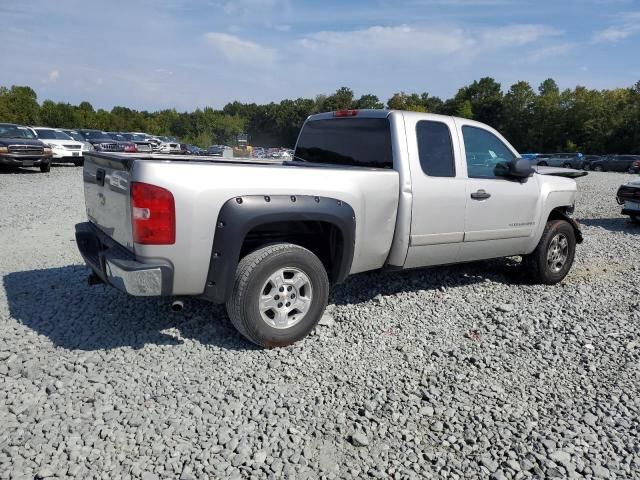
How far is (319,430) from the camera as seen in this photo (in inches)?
112

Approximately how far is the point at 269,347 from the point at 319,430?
1033 mm

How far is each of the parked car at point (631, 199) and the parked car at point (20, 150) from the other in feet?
55.7

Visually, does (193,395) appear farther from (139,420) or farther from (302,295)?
(302,295)

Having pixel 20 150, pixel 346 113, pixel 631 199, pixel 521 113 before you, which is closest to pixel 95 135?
pixel 20 150

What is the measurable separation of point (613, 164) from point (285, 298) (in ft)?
141

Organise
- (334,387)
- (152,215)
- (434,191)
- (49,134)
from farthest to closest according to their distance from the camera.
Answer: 1. (49,134)
2. (434,191)
3. (334,387)
4. (152,215)

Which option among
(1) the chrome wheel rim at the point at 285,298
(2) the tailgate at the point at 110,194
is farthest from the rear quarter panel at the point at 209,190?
(1) the chrome wheel rim at the point at 285,298

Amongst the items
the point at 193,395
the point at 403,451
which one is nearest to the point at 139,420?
the point at 193,395

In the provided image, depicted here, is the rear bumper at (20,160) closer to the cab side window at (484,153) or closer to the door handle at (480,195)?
the cab side window at (484,153)

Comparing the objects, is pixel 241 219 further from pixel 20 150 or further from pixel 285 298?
pixel 20 150

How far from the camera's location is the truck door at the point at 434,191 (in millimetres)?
4410

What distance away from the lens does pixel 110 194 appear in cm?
366

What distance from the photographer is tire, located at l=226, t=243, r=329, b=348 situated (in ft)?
11.7

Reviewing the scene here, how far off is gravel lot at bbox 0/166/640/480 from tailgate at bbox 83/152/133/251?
0.86 m
